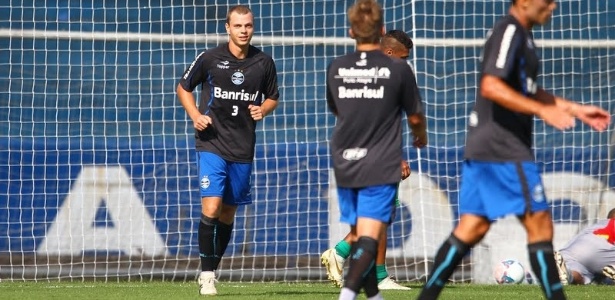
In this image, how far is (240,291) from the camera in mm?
8953

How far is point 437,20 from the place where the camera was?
12195 millimetres

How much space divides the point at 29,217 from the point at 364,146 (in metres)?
6.12

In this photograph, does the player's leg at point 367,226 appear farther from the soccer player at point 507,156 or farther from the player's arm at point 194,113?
the player's arm at point 194,113

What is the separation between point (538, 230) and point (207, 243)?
333 cm

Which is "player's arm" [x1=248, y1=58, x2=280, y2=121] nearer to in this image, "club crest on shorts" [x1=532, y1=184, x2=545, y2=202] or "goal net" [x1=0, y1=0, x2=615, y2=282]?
"goal net" [x1=0, y1=0, x2=615, y2=282]

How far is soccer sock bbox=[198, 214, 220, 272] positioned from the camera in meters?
8.26

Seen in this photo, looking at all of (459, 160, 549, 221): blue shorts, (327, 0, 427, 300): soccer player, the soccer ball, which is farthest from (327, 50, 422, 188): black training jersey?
the soccer ball

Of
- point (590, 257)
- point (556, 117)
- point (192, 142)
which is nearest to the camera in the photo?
point (556, 117)

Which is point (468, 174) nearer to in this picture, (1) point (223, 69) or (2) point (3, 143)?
(1) point (223, 69)

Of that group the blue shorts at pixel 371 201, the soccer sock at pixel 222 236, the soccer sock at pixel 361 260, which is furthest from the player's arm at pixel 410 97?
the soccer sock at pixel 222 236

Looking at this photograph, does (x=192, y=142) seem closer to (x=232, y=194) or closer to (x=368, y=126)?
(x=232, y=194)

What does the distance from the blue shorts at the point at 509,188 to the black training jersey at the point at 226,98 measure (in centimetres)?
312

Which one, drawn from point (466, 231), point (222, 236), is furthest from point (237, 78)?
point (466, 231)

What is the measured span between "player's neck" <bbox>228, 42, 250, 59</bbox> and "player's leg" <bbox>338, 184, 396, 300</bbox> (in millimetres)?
2765
